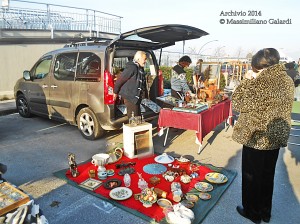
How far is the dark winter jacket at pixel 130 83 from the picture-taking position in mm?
4309

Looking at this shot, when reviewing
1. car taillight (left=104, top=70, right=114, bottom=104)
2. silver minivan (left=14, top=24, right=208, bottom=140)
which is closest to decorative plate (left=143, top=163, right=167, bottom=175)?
silver minivan (left=14, top=24, right=208, bottom=140)

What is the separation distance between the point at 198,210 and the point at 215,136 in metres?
3.14

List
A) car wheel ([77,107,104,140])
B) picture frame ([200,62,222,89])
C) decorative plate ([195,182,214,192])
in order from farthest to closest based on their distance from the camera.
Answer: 1. picture frame ([200,62,222,89])
2. car wheel ([77,107,104,140])
3. decorative plate ([195,182,214,192])

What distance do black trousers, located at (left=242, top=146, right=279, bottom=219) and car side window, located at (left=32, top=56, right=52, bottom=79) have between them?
4900 mm

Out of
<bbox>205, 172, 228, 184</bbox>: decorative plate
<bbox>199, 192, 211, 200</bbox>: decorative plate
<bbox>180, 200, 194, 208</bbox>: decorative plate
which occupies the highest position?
<bbox>205, 172, 228, 184</bbox>: decorative plate

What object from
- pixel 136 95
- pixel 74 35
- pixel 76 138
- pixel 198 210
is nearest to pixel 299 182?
pixel 198 210

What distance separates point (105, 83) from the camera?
4.48 metres

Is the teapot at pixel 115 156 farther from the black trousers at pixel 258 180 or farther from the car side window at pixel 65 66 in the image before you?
the black trousers at pixel 258 180

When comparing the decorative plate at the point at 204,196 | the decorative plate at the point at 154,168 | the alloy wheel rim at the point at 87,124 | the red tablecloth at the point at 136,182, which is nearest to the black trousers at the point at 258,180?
the decorative plate at the point at 204,196

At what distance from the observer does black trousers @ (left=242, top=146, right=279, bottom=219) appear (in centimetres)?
251

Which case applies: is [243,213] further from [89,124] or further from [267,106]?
[89,124]

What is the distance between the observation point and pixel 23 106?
271 inches

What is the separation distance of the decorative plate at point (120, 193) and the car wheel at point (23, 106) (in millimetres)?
4713

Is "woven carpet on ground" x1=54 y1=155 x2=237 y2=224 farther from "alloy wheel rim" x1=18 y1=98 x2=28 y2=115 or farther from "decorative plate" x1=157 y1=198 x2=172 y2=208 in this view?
"alloy wheel rim" x1=18 y1=98 x2=28 y2=115
